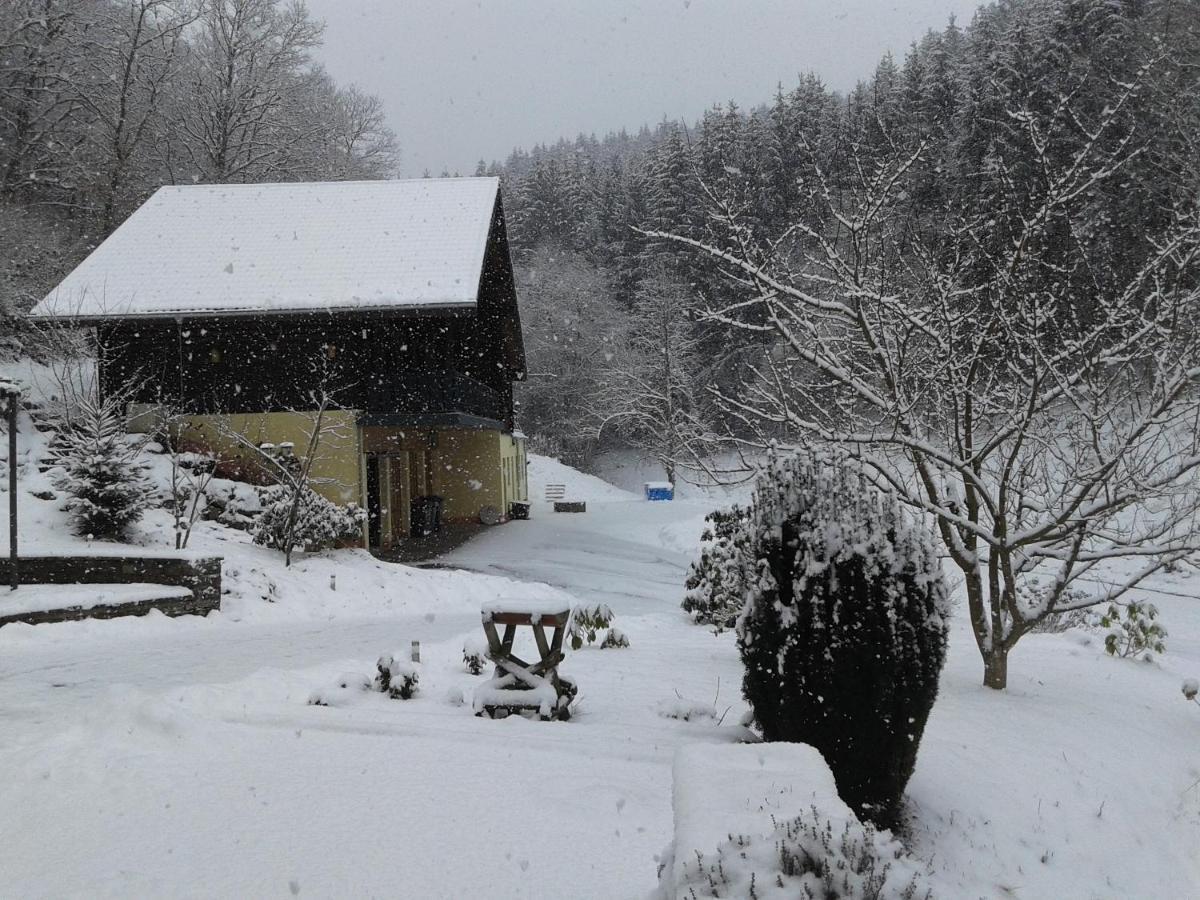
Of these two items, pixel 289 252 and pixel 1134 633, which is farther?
pixel 289 252

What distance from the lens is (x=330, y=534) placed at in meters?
15.0

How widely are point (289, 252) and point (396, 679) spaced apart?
1546cm

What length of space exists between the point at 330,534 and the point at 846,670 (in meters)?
12.4

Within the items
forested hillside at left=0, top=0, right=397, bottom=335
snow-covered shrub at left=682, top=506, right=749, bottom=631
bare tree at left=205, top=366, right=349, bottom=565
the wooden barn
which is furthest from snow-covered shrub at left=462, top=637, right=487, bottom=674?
forested hillside at left=0, top=0, right=397, bottom=335

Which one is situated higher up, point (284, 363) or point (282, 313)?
point (282, 313)

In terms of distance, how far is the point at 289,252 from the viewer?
1952 cm

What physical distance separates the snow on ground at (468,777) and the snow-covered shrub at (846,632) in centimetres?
50

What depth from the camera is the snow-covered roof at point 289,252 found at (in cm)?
1759

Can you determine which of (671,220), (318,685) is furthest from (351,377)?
(671,220)

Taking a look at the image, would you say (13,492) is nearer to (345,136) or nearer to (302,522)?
(302,522)

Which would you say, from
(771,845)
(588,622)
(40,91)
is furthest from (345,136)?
(771,845)

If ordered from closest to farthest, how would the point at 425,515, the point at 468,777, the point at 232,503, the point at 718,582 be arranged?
1. the point at 468,777
2. the point at 718,582
3. the point at 232,503
4. the point at 425,515

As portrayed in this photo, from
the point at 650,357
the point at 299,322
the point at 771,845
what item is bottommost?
the point at 771,845

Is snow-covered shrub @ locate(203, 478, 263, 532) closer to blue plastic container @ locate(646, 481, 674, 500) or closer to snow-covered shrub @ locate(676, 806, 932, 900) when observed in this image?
snow-covered shrub @ locate(676, 806, 932, 900)
